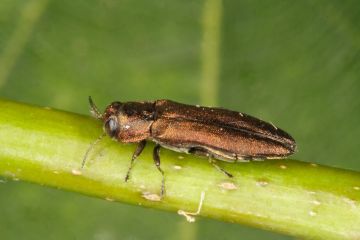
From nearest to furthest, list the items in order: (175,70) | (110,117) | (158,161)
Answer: (158,161) → (110,117) → (175,70)

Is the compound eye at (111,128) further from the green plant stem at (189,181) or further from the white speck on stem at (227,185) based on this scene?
the white speck on stem at (227,185)

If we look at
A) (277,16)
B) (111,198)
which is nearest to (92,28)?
(277,16)

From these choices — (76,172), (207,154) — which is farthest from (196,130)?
(76,172)

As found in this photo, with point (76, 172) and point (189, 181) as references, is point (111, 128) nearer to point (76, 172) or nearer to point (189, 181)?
point (76, 172)

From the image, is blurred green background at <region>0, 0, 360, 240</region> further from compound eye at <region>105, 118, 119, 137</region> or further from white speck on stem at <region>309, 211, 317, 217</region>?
white speck on stem at <region>309, 211, 317, 217</region>

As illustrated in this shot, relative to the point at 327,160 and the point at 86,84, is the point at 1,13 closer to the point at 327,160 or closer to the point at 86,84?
the point at 86,84

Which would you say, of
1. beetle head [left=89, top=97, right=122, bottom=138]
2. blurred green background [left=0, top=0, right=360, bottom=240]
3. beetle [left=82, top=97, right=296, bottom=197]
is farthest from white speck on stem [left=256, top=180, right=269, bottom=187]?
blurred green background [left=0, top=0, right=360, bottom=240]
